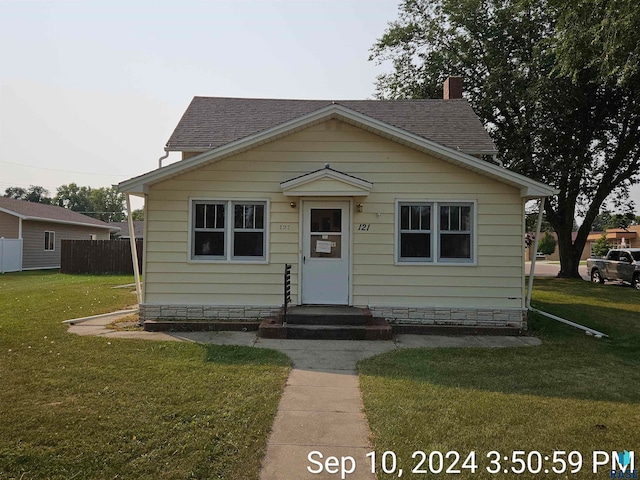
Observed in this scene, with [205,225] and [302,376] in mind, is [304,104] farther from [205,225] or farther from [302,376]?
[302,376]

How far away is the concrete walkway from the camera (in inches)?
129

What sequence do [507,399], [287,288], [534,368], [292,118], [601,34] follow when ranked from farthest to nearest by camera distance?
[292,118]
[601,34]
[287,288]
[534,368]
[507,399]

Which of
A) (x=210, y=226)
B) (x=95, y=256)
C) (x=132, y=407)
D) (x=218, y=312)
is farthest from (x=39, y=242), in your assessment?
(x=132, y=407)

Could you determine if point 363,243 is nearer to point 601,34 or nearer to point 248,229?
point 248,229

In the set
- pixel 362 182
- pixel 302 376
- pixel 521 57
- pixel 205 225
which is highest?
pixel 521 57

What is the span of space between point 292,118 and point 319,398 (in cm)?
698

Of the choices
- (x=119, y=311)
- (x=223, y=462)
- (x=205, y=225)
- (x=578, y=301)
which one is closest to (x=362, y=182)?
(x=205, y=225)

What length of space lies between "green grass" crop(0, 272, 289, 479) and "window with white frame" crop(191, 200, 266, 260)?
232 cm

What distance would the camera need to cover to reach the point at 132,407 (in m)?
4.12

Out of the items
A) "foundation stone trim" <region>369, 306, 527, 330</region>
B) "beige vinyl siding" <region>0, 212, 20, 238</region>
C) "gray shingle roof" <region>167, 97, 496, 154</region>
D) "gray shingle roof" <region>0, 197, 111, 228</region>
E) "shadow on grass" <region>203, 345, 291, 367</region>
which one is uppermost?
"gray shingle roof" <region>167, 97, 496, 154</region>

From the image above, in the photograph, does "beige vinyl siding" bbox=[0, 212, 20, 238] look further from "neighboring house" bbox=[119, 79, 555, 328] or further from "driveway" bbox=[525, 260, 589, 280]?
"driveway" bbox=[525, 260, 589, 280]

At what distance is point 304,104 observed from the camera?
41.7ft

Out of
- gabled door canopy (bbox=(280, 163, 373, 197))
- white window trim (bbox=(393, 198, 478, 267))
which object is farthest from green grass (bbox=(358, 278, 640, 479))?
gabled door canopy (bbox=(280, 163, 373, 197))

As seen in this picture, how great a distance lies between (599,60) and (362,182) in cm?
731
